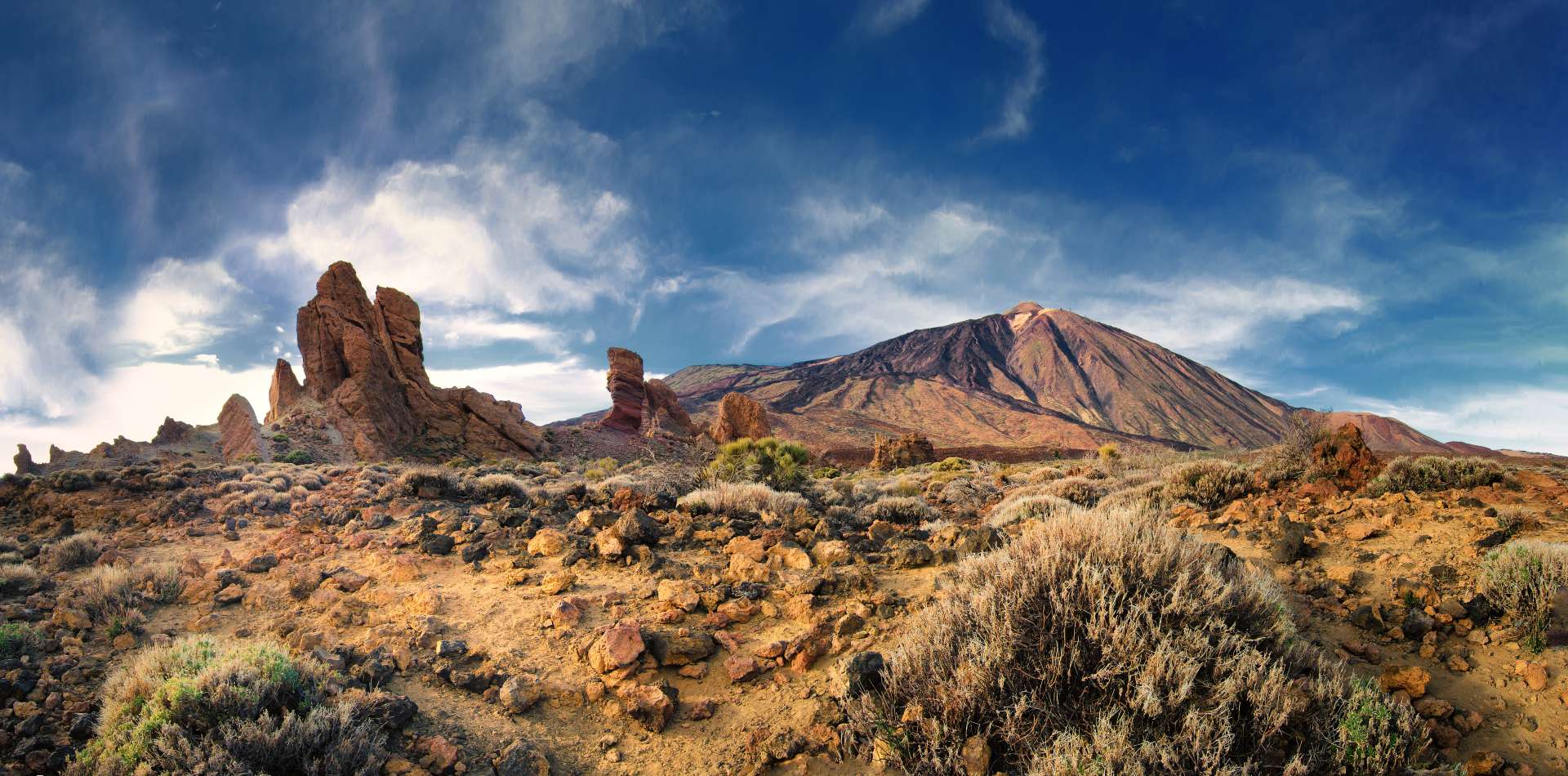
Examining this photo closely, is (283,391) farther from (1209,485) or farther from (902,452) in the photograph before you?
(1209,485)

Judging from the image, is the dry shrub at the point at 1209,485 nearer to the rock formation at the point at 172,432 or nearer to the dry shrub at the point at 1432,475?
the dry shrub at the point at 1432,475

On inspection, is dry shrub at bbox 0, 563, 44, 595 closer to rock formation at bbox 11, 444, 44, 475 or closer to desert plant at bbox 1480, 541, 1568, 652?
desert plant at bbox 1480, 541, 1568, 652

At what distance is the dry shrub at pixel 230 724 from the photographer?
2.94 m

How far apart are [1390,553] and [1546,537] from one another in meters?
1.31

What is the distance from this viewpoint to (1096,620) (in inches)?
131

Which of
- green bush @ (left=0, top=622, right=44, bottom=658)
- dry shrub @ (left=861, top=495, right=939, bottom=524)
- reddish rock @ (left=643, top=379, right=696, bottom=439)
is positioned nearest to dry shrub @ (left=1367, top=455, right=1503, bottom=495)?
dry shrub @ (left=861, top=495, right=939, bottom=524)

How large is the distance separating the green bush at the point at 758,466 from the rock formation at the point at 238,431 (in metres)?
20.1

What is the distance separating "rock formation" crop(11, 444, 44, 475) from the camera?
25500 mm

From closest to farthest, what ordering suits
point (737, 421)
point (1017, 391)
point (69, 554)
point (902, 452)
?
point (69, 554) < point (902, 452) < point (737, 421) < point (1017, 391)

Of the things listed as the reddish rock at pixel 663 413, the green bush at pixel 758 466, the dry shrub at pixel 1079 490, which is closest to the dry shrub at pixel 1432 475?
the dry shrub at pixel 1079 490

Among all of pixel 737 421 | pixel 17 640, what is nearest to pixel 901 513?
pixel 17 640

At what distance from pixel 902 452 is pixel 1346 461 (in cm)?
2621

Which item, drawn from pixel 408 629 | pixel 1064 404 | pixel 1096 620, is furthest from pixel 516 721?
pixel 1064 404

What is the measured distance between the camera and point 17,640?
4402mm
